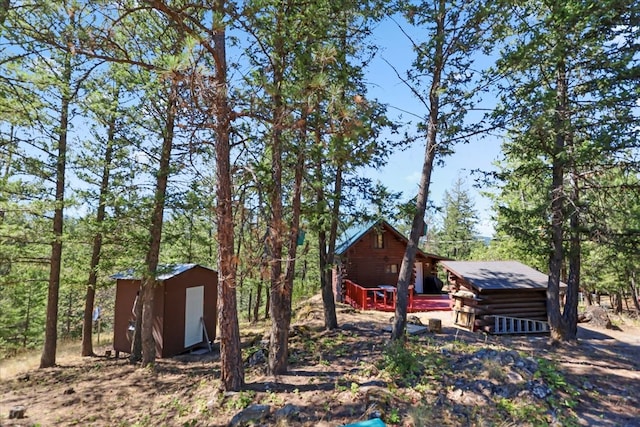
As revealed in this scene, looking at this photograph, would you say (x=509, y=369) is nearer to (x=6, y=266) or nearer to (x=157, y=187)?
(x=157, y=187)

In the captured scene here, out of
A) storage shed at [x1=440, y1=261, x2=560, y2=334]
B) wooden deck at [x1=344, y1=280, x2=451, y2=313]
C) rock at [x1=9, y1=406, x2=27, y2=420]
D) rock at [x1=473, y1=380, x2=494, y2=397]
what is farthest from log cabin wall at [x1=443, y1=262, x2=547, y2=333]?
rock at [x1=9, y1=406, x2=27, y2=420]

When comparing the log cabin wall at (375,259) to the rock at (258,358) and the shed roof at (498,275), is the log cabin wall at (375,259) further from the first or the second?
the rock at (258,358)

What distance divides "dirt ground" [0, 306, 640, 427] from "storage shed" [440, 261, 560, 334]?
1116mm

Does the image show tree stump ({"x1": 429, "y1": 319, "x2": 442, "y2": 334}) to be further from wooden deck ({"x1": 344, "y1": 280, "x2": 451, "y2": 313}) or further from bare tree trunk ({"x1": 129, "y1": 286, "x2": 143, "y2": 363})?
bare tree trunk ({"x1": 129, "y1": 286, "x2": 143, "y2": 363})

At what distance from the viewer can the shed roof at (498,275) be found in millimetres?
11873

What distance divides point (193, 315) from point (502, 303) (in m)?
11.4

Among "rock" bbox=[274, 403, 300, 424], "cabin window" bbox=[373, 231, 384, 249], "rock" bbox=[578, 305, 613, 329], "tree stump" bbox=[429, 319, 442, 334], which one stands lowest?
"rock" bbox=[578, 305, 613, 329]

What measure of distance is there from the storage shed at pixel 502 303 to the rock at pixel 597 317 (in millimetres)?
3789

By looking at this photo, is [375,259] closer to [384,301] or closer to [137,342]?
[384,301]

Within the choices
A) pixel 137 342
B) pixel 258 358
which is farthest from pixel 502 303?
pixel 137 342

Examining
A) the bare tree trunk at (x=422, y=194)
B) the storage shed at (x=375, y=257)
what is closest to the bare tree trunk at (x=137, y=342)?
the bare tree trunk at (x=422, y=194)

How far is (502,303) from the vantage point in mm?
11977

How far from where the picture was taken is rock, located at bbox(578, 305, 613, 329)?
45.8 feet

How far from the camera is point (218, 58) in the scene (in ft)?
20.5
